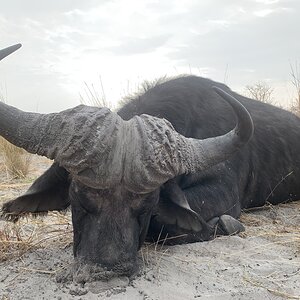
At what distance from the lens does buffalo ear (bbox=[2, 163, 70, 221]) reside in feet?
12.9

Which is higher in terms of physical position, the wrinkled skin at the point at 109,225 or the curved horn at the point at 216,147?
the curved horn at the point at 216,147

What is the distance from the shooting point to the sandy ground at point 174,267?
3023 mm

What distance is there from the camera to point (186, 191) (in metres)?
4.39

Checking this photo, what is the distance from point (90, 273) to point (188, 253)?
41.7 inches

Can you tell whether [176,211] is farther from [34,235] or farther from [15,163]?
[15,163]

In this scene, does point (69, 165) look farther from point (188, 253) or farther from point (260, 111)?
point (260, 111)

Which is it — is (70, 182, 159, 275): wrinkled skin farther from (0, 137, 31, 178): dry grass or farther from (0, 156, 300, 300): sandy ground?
(0, 137, 31, 178): dry grass

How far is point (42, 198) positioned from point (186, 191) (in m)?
1.17

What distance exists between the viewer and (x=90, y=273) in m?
3.01

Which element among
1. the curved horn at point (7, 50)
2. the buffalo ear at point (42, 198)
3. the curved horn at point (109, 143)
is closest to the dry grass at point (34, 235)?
the buffalo ear at point (42, 198)

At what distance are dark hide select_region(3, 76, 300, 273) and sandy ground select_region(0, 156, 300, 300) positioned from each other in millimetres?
165

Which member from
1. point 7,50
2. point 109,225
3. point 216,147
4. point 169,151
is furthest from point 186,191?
point 7,50

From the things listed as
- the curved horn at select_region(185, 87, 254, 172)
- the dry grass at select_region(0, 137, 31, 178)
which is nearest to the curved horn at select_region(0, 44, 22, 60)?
the curved horn at select_region(185, 87, 254, 172)

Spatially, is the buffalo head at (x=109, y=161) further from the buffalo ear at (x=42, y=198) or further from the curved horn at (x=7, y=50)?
the buffalo ear at (x=42, y=198)
